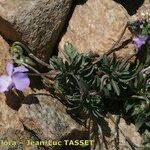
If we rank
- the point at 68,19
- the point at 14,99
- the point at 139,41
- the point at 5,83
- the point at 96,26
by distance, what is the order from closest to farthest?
1. the point at 5,83
2. the point at 14,99
3. the point at 139,41
4. the point at 96,26
5. the point at 68,19

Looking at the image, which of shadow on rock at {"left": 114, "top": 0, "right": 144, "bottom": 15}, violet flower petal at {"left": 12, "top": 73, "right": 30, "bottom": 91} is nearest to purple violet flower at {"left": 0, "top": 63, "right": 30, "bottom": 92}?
violet flower petal at {"left": 12, "top": 73, "right": 30, "bottom": 91}

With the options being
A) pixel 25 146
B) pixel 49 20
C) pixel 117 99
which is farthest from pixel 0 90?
pixel 117 99

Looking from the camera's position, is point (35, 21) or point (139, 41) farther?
point (139, 41)

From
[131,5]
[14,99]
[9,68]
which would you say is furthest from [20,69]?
[131,5]

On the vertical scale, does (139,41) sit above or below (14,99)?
above

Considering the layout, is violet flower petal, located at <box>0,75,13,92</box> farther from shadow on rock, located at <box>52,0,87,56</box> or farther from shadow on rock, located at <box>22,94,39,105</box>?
shadow on rock, located at <box>52,0,87,56</box>

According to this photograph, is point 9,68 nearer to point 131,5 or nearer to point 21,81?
point 21,81
